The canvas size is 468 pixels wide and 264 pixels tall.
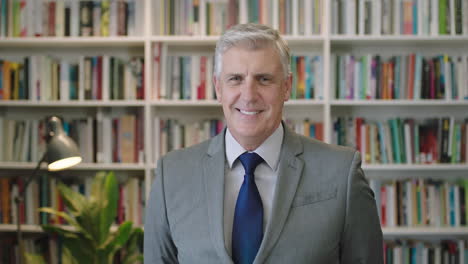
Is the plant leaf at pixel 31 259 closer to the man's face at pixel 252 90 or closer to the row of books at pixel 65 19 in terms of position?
the row of books at pixel 65 19

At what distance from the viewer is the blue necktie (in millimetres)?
1246

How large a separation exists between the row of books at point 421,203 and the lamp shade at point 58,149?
1.73m

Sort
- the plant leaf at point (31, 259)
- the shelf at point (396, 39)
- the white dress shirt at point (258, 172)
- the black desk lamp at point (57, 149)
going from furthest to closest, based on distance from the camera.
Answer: the shelf at point (396, 39)
the plant leaf at point (31, 259)
the black desk lamp at point (57, 149)
the white dress shirt at point (258, 172)

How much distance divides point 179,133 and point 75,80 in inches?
27.9

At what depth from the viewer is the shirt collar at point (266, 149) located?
134 cm

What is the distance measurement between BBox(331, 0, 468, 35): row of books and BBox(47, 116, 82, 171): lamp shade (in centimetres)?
162

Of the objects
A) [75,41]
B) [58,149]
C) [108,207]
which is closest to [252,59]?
[58,149]

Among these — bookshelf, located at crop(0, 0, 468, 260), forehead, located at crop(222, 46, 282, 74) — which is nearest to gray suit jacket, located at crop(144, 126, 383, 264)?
forehead, located at crop(222, 46, 282, 74)

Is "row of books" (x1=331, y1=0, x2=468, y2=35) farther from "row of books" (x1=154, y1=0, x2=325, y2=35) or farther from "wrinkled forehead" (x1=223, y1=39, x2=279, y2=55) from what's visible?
"wrinkled forehead" (x1=223, y1=39, x2=279, y2=55)

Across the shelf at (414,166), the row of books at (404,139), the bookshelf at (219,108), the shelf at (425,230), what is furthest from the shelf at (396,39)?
the shelf at (425,230)

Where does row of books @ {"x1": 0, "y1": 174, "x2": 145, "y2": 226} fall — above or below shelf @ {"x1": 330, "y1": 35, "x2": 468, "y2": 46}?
below

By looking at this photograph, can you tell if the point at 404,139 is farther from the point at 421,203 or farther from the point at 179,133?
the point at 179,133

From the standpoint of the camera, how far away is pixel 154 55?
3.09 metres

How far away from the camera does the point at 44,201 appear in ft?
10.5
